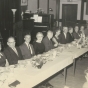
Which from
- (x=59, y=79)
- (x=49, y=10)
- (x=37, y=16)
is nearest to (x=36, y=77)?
(x=59, y=79)

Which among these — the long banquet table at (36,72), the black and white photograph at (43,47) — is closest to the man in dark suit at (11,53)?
the black and white photograph at (43,47)

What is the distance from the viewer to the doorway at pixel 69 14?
12.8 meters

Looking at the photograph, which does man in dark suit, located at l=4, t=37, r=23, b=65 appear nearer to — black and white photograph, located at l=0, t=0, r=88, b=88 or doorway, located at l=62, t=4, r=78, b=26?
black and white photograph, located at l=0, t=0, r=88, b=88

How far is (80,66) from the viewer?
6.54 m

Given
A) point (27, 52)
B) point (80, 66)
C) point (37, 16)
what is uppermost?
point (37, 16)

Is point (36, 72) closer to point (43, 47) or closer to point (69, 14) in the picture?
point (43, 47)

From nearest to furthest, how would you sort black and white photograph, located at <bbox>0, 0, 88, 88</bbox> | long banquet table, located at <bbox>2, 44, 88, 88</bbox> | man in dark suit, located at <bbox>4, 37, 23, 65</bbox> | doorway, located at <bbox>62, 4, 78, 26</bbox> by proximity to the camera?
long banquet table, located at <bbox>2, 44, 88, 88</bbox>
black and white photograph, located at <bbox>0, 0, 88, 88</bbox>
man in dark suit, located at <bbox>4, 37, 23, 65</bbox>
doorway, located at <bbox>62, 4, 78, 26</bbox>

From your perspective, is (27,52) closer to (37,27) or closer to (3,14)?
(3,14)

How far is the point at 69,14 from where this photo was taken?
1304cm

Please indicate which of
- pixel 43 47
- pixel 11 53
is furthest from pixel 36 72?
pixel 43 47

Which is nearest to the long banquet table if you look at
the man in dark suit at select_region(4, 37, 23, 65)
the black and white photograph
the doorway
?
the black and white photograph

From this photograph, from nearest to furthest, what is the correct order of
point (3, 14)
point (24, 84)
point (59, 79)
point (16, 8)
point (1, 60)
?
point (24, 84), point (1, 60), point (59, 79), point (3, 14), point (16, 8)

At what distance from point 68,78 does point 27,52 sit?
1.39 m

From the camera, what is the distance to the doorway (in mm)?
12789
